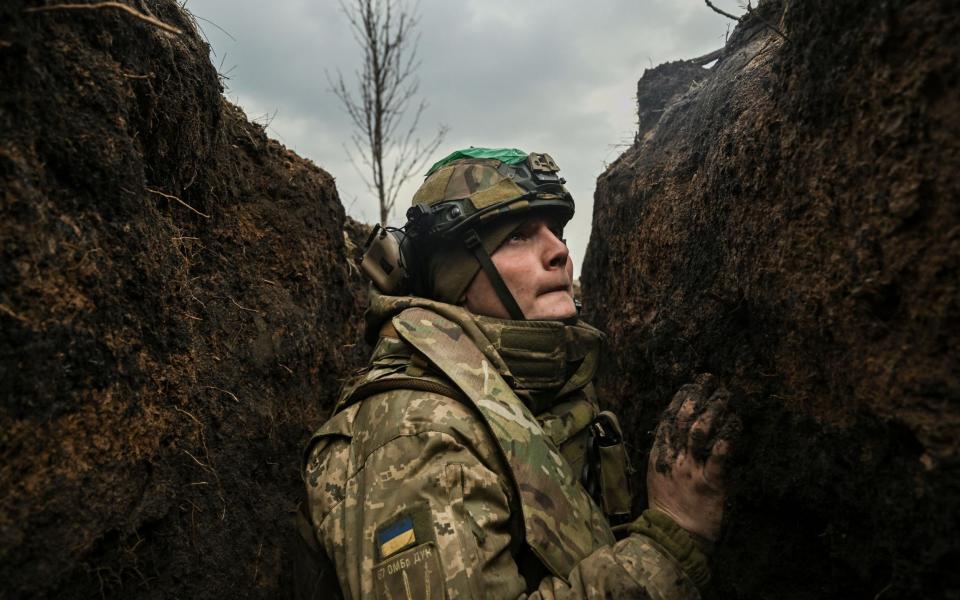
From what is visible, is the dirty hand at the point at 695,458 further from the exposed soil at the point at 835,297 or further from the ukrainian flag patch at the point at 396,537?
the ukrainian flag patch at the point at 396,537

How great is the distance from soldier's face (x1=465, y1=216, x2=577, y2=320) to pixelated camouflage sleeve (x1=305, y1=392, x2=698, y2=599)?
724 mm

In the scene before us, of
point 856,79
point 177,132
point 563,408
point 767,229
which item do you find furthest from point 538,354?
point 177,132

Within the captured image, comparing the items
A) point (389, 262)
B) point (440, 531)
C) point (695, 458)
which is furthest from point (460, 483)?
point (389, 262)

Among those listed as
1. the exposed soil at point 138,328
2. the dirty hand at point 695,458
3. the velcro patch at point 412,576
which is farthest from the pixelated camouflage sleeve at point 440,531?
the exposed soil at point 138,328

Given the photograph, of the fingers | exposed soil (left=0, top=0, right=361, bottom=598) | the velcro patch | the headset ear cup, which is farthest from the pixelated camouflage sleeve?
the headset ear cup

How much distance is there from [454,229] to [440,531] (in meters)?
1.47

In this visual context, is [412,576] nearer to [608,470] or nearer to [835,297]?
[608,470]

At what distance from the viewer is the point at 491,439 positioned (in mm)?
2393

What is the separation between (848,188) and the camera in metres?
1.67

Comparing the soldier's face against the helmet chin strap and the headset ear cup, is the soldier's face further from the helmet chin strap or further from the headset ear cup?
the headset ear cup

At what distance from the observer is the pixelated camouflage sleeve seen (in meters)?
2.02

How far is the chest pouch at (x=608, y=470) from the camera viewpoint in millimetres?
2877

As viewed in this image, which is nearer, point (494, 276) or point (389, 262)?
point (494, 276)

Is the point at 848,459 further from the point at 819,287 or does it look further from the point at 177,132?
the point at 177,132
